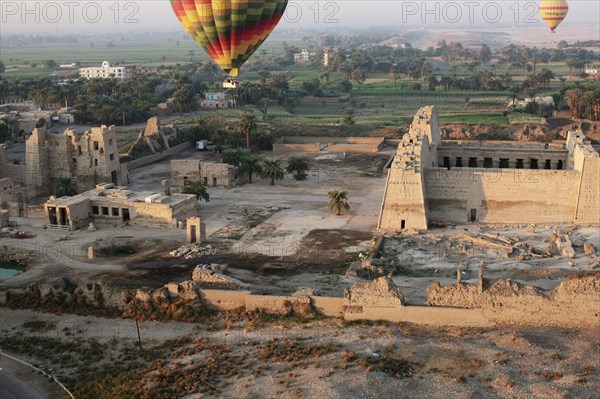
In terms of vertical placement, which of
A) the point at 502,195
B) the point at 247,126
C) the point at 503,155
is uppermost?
the point at 247,126

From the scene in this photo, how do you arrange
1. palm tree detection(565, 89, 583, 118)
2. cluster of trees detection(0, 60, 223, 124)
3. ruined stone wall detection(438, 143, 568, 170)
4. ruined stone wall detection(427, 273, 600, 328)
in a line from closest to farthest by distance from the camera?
1. ruined stone wall detection(427, 273, 600, 328)
2. ruined stone wall detection(438, 143, 568, 170)
3. palm tree detection(565, 89, 583, 118)
4. cluster of trees detection(0, 60, 223, 124)

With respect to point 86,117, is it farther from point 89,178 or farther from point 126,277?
point 126,277

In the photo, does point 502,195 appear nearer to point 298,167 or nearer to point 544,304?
point 544,304

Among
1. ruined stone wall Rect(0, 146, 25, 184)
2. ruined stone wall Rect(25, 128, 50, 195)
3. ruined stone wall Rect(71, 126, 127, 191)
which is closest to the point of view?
ruined stone wall Rect(25, 128, 50, 195)

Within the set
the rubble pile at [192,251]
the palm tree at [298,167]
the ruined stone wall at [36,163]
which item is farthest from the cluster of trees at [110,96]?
the rubble pile at [192,251]

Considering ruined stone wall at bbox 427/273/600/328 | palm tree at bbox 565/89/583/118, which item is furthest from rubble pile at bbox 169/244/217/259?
palm tree at bbox 565/89/583/118

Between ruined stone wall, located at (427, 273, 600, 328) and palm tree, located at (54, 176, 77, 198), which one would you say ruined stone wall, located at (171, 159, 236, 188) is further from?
ruined stone wall, located at (427, 273, 600, 328)

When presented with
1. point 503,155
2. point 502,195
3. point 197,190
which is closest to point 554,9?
point 503,155

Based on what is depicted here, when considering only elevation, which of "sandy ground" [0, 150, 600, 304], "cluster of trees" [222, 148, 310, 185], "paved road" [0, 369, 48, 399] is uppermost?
"cluster of trees" [222, 148, 310, 185]
